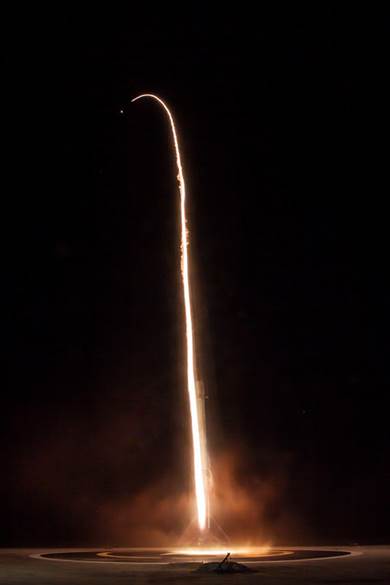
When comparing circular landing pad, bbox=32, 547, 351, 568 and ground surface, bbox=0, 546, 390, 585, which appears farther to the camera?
circular landing pad, bbox=32, 547, 351, 568

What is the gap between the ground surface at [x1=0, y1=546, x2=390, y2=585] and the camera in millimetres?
9953

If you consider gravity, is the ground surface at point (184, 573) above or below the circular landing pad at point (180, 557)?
below

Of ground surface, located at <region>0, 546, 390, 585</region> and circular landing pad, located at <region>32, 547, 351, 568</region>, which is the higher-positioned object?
circular landing pad, located at <region>32, 547, 351, 568</region>

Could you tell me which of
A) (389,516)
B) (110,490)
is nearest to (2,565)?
(110,490)

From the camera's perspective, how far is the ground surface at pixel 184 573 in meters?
9.95

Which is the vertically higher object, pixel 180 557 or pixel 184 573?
pixel 180 557

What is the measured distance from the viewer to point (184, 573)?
10789mm

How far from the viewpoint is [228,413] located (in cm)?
2200

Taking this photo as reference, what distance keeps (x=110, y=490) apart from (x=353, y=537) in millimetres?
5456

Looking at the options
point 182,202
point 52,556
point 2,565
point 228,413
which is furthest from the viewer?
point 228,413

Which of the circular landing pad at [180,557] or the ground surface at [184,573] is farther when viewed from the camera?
the circular landing pad at [180,557]

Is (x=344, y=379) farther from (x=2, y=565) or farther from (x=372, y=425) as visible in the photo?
(x=2, y=565)

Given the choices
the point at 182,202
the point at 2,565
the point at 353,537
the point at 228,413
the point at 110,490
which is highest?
the point at 182,202

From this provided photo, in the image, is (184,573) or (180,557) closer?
(184,573)
